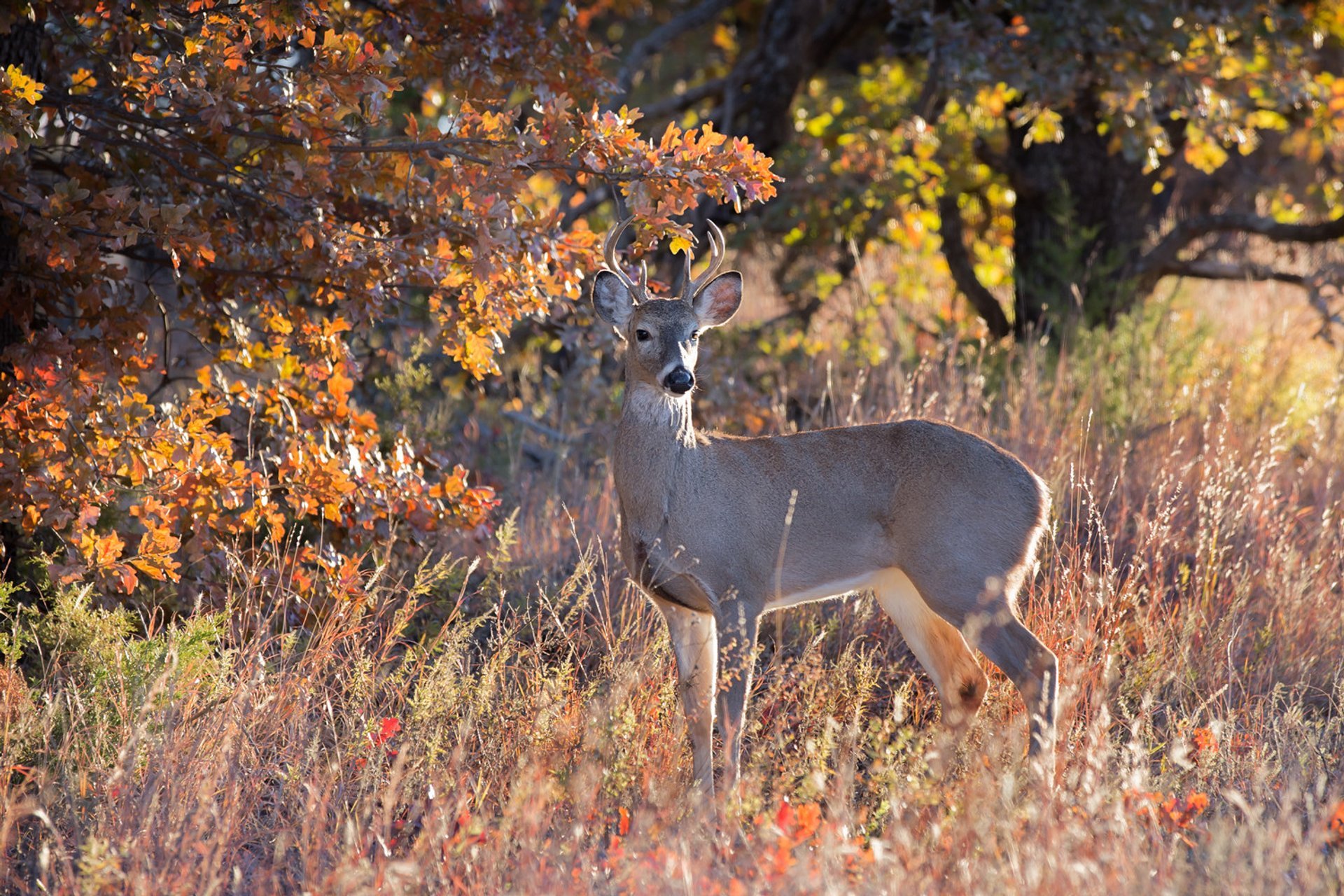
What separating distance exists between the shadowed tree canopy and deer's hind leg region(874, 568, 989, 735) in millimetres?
3748

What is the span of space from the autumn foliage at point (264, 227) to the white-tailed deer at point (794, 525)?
47cm

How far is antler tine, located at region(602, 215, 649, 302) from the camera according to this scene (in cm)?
508

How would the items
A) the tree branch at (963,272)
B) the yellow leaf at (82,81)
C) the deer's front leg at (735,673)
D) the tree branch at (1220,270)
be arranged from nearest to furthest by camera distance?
1. the deer's front leg at (735,673)
2. the yellow leaf at (82,81)
3. the tree branch at (1220,270)
4. the tree branch at (963,272)

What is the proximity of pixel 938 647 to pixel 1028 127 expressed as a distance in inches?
230

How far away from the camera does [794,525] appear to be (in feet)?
16.5

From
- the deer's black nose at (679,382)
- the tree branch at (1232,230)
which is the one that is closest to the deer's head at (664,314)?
the deer's black nose at (679,382)

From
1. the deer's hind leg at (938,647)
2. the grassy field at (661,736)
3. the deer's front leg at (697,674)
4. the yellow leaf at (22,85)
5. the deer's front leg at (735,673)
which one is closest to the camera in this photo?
the grassy field at (661,736)

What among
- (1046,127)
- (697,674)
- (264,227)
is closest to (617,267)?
(264,227)

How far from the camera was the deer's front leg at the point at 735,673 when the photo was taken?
4441mm

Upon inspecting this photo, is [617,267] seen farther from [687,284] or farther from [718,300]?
[718,300]

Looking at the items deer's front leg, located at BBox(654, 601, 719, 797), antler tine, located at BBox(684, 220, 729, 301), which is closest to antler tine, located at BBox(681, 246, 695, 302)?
antler tine, located at BBox(684, 220, 729, 301)

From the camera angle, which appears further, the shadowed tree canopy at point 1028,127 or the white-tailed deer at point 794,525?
the shadowed tree canopy at point 1028,127

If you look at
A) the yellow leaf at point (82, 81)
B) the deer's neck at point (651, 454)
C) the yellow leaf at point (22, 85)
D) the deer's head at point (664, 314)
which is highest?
the yellow leaf at point (82, 81)

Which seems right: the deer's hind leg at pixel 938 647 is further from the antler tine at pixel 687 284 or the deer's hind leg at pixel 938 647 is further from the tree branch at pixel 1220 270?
the tree branch at pixel 1220 270
